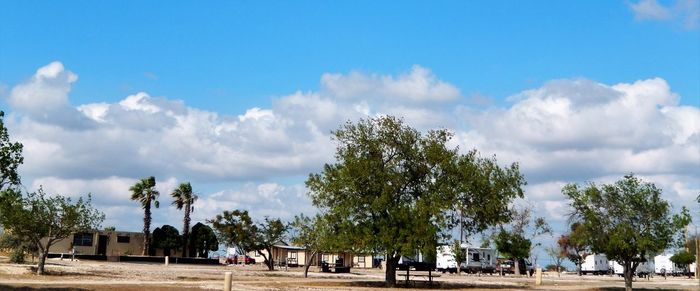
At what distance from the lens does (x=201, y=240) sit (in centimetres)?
11012

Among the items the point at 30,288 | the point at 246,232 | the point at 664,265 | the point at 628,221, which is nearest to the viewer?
the point at 30,288

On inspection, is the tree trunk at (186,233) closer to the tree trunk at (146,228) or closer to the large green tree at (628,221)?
the tree trunk at (146,228)

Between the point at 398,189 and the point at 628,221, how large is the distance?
50.9 ft

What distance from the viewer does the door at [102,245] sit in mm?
109312

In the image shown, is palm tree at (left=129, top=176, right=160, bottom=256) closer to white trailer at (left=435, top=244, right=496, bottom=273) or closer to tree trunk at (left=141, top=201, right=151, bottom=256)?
tree trunk at (left=141, top=201, right=151, bottom=256)

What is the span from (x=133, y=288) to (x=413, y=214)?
2065 centimetres

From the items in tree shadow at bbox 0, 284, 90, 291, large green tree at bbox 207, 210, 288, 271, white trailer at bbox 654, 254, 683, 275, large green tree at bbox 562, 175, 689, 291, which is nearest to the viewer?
tree shadow at bbox 0, 284, 90, 291

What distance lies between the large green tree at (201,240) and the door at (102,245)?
11.4 meters

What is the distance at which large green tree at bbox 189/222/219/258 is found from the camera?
109750 millimetres

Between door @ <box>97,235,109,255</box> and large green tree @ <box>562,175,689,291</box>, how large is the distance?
2888 inches

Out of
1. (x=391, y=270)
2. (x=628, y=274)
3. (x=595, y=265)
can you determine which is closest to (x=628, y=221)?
(x=628, y=274)

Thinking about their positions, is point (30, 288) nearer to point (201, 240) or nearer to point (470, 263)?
point (470, 263)

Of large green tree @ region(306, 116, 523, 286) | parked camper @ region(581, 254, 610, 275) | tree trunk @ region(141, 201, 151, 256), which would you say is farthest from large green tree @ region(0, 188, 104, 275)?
parked camper @ region(581, 254, 610, 275)

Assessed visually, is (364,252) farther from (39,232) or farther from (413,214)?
(39,232)
